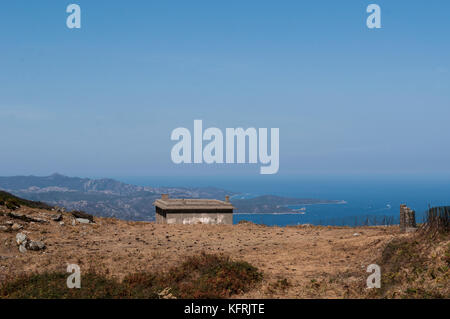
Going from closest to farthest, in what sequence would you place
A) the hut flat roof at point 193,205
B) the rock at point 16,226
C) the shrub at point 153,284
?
the shrub at point 153,284
the rock at point 16,226
the hut flat roof at point 193,205

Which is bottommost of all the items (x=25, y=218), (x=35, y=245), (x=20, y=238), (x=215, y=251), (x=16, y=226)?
(x=215, y=251)

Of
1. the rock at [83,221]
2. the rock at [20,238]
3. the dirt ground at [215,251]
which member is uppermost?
the rock at [20,238]

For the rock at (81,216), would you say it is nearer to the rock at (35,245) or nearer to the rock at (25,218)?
the rock at (25,218)

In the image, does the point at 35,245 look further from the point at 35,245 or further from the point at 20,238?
the point at 20,238

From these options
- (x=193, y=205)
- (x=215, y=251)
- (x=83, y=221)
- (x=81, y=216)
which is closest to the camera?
(x=215, y=251)

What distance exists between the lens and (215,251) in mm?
28141

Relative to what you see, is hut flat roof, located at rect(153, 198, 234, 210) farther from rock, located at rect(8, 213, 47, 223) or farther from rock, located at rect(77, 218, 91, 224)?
rock, located at rect(8, 213, 47, 223)

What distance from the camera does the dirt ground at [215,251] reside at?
69.3 ft

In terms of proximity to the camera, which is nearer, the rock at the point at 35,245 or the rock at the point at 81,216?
the rock at the point at 35,245

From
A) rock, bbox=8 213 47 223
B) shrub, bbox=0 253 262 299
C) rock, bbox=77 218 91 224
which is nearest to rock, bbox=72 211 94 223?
rock, bbox=77 218 91 224

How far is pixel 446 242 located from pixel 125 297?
15.1 metres

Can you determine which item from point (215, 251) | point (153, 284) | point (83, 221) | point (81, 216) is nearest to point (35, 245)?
point (153, 284)

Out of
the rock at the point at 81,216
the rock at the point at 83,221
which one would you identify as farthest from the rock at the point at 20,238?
the rock at the point at 81,216

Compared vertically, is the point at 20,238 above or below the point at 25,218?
below
